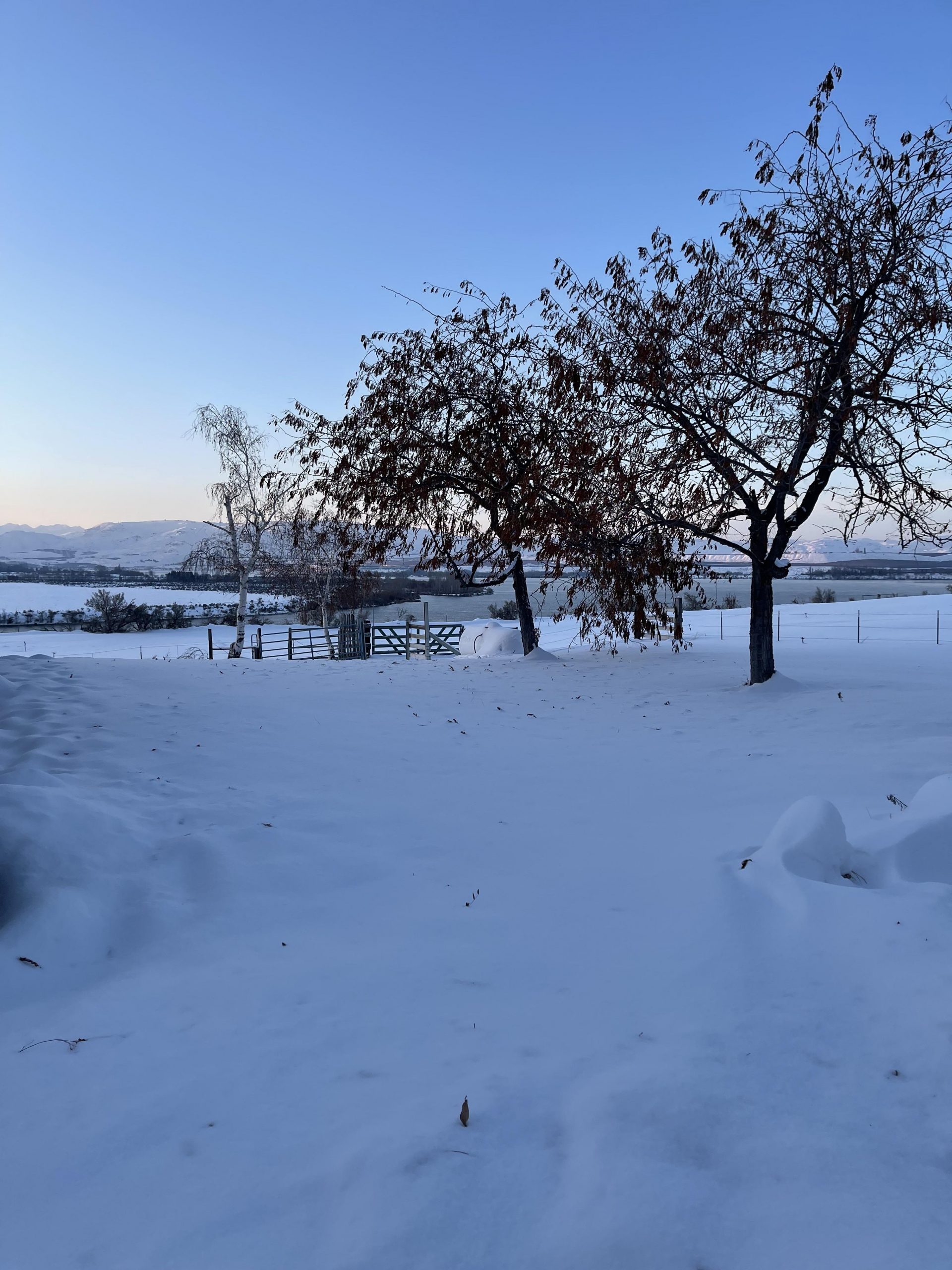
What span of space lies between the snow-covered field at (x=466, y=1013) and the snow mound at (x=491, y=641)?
11925mm

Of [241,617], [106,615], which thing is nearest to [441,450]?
[241,617]

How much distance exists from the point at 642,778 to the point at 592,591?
788 cm

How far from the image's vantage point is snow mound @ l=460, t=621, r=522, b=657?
18.1 metres

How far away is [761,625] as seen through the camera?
419 inches

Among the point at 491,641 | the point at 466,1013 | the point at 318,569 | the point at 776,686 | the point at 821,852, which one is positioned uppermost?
the point at 318,569

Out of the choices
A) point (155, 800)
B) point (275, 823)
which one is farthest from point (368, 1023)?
point (155, 800)

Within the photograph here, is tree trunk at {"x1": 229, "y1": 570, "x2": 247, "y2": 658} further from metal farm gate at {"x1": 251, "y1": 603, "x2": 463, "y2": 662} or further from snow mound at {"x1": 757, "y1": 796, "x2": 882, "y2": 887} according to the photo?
snow mound at {"x1": 757, "y1": 796, "x2": 882, "y2": 887}

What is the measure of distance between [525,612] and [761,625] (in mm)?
6802

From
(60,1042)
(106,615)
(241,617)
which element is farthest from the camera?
(106,615)

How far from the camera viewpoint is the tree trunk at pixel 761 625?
1051 cm

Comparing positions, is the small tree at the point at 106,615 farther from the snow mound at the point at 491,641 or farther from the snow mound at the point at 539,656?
the snow mound at the point at 539,656

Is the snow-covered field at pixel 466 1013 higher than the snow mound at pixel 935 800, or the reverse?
the snow mound at pixel 935 800

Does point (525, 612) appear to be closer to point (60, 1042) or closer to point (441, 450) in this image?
point (441, 450)

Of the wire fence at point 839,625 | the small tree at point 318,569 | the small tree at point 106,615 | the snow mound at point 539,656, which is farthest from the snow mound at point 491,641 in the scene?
the small tree at point 106,615
